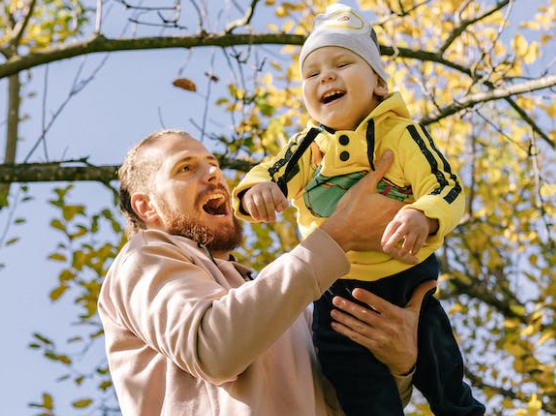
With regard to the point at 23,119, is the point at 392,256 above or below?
below

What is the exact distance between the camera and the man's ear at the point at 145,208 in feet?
9.89

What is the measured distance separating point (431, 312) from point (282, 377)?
0.53 metres

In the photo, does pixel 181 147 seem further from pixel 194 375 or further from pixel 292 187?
pixel 194 375

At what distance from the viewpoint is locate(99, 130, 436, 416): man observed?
2.11 metres

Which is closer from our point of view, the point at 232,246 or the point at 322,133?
the point at 322,133

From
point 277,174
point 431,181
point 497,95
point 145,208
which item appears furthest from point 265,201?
point 497,95

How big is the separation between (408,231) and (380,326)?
434mm

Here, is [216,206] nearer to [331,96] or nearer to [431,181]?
[331,96]

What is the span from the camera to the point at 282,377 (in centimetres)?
233

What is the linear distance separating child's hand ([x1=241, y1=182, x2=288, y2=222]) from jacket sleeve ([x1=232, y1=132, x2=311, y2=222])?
7 centimetres

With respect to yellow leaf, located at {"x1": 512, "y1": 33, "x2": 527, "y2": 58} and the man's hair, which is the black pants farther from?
yellow leaf, located at {"x1": 512, "y1": 33, "x2": 527, "y2": 58}

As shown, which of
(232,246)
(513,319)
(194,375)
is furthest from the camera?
(513,319)

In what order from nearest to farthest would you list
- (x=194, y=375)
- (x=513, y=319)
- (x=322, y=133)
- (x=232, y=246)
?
(x=194, y=375) → (x=322, y=133) → (x=232, y=246) → (x=513, y=319)

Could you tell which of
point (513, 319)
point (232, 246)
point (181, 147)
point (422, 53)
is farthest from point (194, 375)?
point (513, 319)
